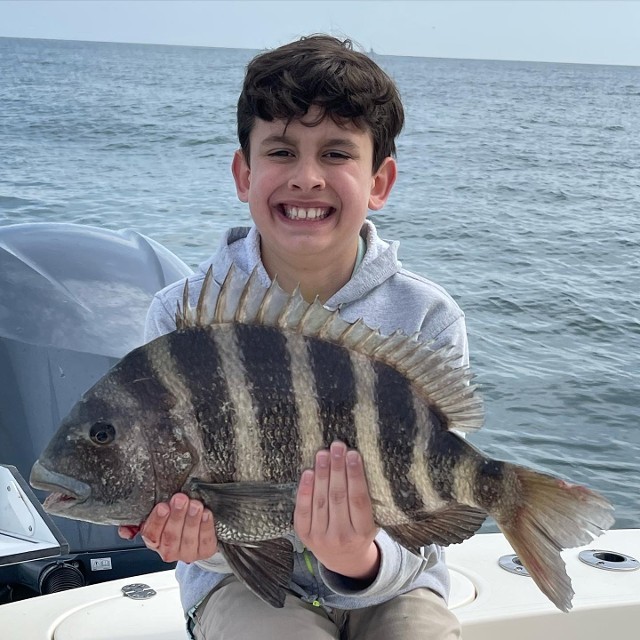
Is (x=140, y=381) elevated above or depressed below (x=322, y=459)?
above

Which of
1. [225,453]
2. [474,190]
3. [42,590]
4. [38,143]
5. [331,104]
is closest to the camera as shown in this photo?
[225,453]

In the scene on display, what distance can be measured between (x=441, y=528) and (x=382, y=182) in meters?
1.14

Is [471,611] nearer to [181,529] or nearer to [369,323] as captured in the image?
[369,323]

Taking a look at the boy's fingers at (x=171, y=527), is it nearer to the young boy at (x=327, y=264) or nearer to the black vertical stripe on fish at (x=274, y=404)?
the young boy at (x=327, y=264)

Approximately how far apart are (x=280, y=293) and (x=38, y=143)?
2099 centimetres

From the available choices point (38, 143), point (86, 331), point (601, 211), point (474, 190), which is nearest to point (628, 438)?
point (86, 331)

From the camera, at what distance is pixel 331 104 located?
240cm

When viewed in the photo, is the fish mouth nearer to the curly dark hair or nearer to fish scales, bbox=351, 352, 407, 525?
fish scales, bbox=351, 352, 407, 525

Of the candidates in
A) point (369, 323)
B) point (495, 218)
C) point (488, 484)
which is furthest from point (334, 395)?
point (495, 218)

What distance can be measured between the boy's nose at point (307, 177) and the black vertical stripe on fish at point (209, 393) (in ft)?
2.10

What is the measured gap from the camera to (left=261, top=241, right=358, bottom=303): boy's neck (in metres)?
2.53

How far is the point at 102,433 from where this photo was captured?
1793mm

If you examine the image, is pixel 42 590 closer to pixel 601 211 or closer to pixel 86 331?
pixel 86 331

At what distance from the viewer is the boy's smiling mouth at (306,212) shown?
241 cm
